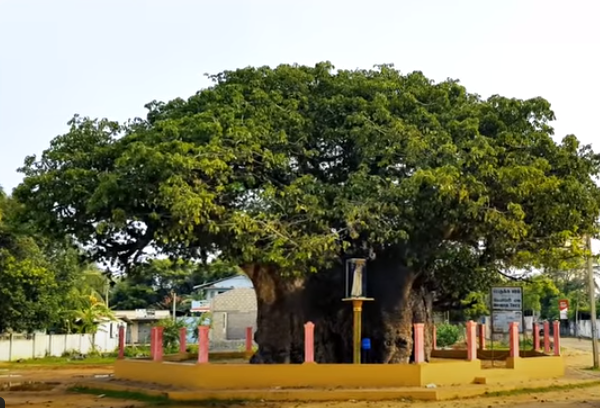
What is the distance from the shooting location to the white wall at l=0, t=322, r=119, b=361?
34719 millimetres

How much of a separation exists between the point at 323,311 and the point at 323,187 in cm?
435

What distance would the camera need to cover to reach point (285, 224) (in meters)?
16.6

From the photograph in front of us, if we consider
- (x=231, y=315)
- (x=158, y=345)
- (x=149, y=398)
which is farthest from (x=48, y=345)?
(x=149, y=398)

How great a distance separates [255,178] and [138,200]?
285cm

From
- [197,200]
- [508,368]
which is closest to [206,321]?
[508,368]

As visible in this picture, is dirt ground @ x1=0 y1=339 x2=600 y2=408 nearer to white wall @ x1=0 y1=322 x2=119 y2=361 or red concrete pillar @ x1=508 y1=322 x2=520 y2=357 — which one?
red concrete pillar @ x1=508 y1=322 x2=520 y2=357

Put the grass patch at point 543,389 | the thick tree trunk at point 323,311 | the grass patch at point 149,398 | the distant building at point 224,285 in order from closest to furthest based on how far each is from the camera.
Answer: the grass patch at point 149,398, the grass patch at point 543,389, the thick tree trunk at point 323,311, the distant building at point 224,285

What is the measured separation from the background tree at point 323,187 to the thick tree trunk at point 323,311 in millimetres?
38

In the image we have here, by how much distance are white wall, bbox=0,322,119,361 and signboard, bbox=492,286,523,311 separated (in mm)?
23842

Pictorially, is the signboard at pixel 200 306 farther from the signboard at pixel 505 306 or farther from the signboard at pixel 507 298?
the signboard at pixel 507 298

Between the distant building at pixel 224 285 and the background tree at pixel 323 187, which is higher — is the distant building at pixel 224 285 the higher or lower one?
the lower one

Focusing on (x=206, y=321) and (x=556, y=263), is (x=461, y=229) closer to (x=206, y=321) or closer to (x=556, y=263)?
(x=556, y=263)

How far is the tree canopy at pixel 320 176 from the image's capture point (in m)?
16.2

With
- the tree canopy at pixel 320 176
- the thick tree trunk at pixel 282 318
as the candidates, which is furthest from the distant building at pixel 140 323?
the tree canopy at pixel 320 176
